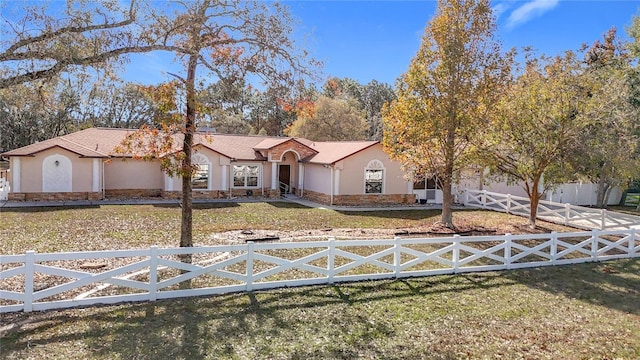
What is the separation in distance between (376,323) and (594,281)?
664 cm

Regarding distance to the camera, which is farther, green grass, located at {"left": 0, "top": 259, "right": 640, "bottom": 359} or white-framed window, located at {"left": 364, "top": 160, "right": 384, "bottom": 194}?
white-framed window, located at {"left": 364, "top": 160, "right": 384, "bottom": 194}

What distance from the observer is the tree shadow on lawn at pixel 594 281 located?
8930 millimetres

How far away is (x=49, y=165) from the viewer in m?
21.2

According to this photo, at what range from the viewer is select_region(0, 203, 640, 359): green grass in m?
5.91

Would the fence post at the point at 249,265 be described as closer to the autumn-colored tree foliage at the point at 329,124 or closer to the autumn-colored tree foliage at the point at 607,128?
the autumn-colored tree foliage at the point at 607,128

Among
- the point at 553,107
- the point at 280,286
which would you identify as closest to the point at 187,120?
the point at 280,286

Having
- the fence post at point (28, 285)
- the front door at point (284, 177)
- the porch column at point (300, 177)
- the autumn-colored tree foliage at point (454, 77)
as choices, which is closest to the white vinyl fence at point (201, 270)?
the fence post at point (28, 285)

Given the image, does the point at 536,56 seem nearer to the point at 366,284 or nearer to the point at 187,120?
the point at 366,284

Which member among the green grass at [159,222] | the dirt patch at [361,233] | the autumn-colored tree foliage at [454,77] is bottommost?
the dirt patch at [361,233]

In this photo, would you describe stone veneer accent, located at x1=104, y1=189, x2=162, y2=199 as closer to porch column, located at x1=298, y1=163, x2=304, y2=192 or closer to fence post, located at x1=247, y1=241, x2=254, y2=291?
porch column, located at x1=298, y1=163, x2=304, y2=192

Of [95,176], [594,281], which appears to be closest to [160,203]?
[95,176]

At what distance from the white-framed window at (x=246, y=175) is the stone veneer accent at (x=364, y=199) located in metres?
3.61

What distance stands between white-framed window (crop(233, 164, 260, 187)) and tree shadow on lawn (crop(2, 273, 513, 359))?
18.1m

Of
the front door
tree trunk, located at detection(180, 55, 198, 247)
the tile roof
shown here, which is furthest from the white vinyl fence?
the front door
